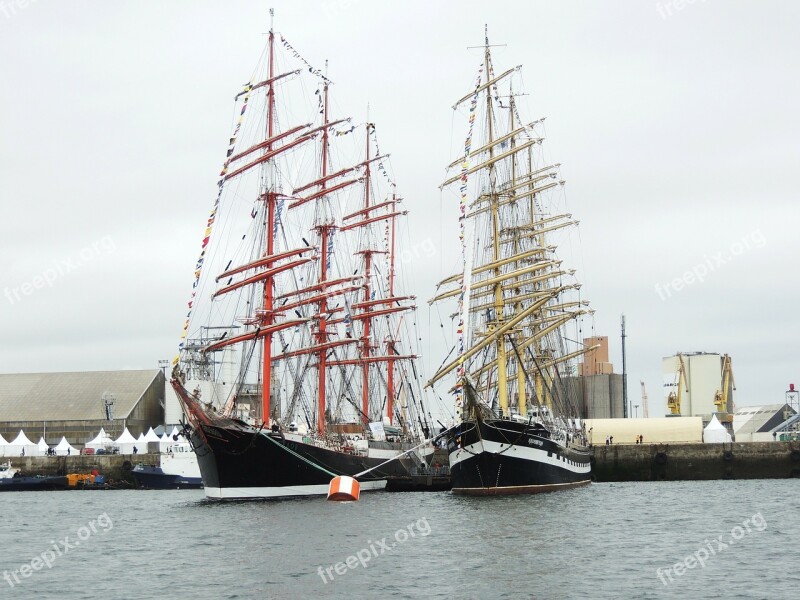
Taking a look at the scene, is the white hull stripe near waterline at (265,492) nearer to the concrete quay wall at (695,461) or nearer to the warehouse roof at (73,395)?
the concrete quay wall at (695,461)

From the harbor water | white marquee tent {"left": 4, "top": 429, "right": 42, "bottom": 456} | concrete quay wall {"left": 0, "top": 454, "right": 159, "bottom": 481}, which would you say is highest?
white marquee tent {"left": 4, "top": 429, "right": 42, "bottom": 456}

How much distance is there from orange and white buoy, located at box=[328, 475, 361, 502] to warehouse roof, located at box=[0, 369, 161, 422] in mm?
56731

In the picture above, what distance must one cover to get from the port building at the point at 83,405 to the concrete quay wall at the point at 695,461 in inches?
2045

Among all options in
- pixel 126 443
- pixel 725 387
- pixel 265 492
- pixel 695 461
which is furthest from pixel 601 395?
pixel 265 492

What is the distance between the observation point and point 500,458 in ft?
224

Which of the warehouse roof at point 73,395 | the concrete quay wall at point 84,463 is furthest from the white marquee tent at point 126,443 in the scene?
the warehouse roof at point 73,395

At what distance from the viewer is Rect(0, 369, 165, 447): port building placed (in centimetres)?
12344

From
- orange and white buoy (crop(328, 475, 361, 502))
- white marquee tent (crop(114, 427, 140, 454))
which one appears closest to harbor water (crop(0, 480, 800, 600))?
orange and white buoy (crop(328, 475, 361, 502))

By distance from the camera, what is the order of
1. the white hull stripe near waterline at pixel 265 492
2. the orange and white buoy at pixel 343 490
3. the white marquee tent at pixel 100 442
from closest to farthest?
the white hull stripe near waterline at pixel 265 492
the orange and white buoy at pixel 343 490
the white marquee tent at pixel 100 442

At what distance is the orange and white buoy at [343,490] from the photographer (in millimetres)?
70000

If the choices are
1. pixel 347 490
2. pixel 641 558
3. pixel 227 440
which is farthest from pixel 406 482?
pixel 641 558

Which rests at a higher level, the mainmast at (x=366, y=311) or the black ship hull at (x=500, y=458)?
the mainmast at (x=366, y=311)

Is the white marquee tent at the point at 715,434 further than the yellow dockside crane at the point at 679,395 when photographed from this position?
No

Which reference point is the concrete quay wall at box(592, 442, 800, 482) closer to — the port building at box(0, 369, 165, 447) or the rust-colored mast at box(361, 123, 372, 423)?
the rust-colored mast at box(361, 123, 372, 423)
